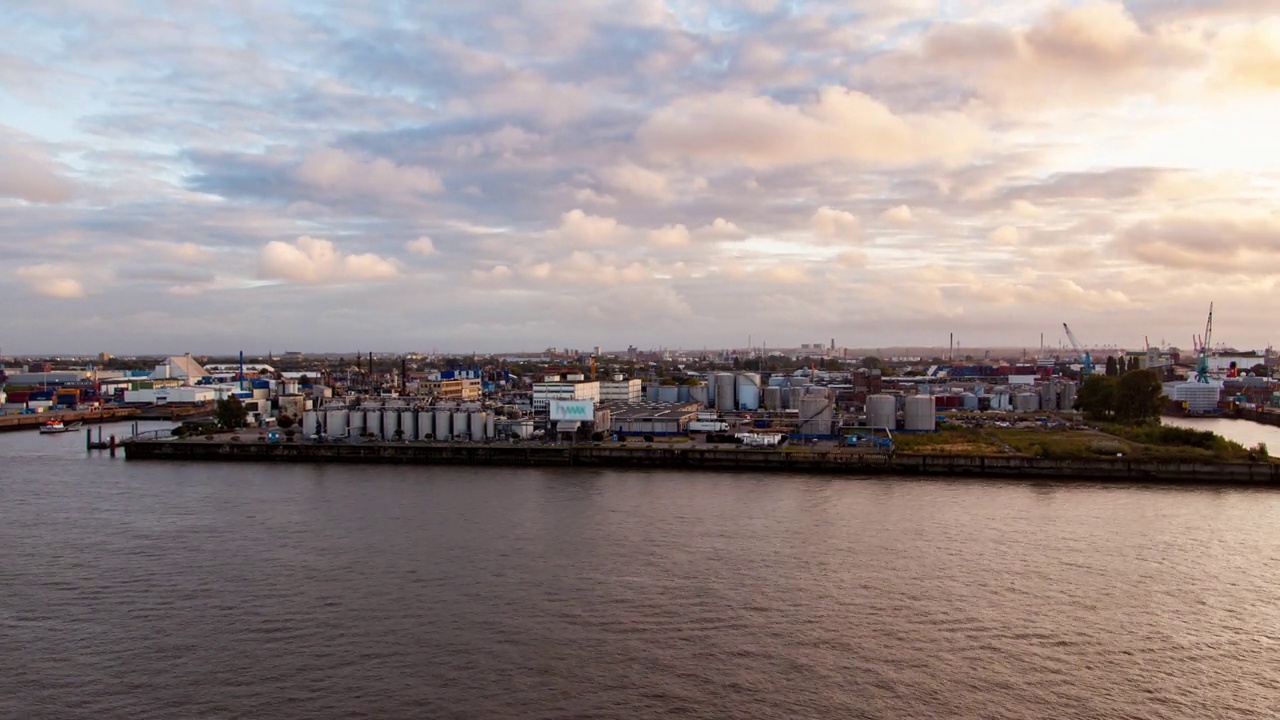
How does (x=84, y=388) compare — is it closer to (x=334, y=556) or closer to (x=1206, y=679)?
(x=334, y=556)

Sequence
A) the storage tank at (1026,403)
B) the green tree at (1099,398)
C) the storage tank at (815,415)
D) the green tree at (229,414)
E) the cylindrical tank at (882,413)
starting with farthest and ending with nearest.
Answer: the storage tank at (1026,403), the green tree at (1099,398), the green tree at (229,414), the cylindrical tank at (882,413), the storage tank at (815,415)

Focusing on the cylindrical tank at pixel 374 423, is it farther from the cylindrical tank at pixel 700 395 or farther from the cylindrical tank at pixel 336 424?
the cylindrical tank at pixel 700 395

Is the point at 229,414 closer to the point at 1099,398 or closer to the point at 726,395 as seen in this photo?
the point at 726,395

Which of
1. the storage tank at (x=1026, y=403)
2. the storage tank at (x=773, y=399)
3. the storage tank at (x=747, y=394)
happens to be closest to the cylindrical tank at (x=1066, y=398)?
the storage tank at (x=1026, y=403)

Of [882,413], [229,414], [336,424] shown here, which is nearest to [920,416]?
[882,413]

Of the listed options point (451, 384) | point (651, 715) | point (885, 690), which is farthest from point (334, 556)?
point (451, 384)

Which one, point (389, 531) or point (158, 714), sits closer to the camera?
point (158, 714)
